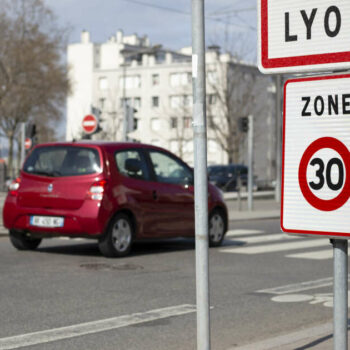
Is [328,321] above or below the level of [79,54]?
below

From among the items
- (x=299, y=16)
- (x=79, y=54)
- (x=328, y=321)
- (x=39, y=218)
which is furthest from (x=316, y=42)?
(x=79, y=54)

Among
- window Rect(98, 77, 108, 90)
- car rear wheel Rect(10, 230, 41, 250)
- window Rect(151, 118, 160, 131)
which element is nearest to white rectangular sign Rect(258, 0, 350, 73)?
car rear wheel Rect(10, 230, 41, 250)

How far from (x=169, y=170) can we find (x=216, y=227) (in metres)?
1.40

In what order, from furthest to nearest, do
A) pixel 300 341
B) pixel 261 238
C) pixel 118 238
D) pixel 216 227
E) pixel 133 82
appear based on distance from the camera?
1. pixel 133 82
2. pixel 261 238
3. pixel 216 227
4. pixel 118 238
5. pixel 300 341

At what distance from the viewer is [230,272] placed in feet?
34.7

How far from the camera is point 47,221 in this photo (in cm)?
1191

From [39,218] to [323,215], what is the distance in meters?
9.18

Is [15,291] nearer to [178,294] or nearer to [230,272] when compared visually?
[178,294]

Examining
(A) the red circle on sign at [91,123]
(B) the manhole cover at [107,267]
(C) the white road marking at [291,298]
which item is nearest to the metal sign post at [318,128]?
(C) the white road marking at [291,298]

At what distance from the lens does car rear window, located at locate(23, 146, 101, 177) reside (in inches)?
471

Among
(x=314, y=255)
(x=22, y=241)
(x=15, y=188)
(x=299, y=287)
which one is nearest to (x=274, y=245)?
(x=314, y=255)

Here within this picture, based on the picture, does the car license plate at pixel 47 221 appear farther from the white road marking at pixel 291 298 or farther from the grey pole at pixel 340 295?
the grey pole at pixel 340 295

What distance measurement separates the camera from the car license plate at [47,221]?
1180 cm

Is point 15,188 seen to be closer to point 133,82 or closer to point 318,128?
point 318,128
